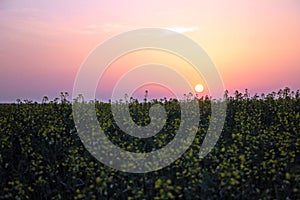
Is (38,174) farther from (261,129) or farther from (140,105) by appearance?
(261,129)

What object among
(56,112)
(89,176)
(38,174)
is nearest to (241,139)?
(89,176)

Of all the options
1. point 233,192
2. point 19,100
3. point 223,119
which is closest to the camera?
point 233,192

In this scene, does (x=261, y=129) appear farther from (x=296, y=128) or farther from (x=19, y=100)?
(x=19, y=100)

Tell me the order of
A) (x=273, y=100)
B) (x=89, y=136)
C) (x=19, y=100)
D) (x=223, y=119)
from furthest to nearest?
(x=19, y=100) < (x=273, y=100) < (x=223, y=119) < (x=89, y=136)

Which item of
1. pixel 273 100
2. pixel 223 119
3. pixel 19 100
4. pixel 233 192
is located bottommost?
pixel 233 192

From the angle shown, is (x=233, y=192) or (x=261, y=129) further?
(x=261, y=129)

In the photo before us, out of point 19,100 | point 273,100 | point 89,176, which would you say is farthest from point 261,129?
point 19,100

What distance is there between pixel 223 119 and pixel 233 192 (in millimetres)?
4273

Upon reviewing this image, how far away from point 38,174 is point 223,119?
545 centimetres

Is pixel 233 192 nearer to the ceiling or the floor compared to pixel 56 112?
nearer to the floor

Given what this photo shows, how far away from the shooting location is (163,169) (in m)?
9.70

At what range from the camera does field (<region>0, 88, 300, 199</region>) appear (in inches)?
347

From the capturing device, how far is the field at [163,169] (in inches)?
347

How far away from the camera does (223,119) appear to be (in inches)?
499
